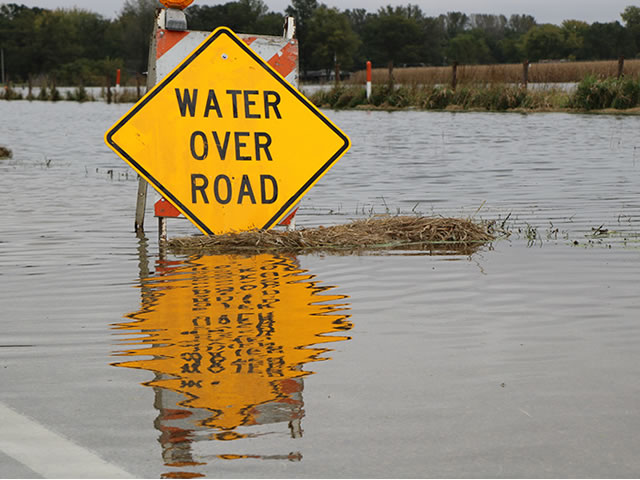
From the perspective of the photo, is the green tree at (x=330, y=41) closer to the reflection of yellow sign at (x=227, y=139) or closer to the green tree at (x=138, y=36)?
the green tree at (x=138, y=36)

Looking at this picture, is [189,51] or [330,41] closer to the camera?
[189,51]

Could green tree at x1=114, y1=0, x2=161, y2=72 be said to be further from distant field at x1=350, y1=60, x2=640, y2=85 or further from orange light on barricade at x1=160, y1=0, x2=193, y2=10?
orange light on barricade at x1=160, y1=0, x2=193, y2=10

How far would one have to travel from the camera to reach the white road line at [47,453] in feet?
9.91

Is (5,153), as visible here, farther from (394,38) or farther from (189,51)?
(394,38)

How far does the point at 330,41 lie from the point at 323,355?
6285 inches

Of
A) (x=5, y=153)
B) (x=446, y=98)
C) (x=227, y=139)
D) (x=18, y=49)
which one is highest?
(x=18, y=49)

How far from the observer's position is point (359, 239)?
799 cm

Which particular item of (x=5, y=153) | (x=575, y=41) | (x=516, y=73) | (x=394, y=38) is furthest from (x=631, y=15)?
(x=5, y=153)

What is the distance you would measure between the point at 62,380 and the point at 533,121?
78.4ft

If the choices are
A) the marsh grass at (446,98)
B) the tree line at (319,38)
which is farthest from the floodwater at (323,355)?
the tree line at (319,38)

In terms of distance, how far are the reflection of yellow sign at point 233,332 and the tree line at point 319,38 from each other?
137 m

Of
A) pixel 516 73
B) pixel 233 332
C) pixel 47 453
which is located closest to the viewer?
pixel 47 453

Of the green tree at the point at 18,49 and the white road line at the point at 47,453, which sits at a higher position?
the green tree at the point at 18,49

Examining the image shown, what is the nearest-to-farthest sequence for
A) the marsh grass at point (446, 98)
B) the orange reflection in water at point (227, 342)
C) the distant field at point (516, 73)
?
1. the orange reflection in water at point (227, 342)
2. the marsh grass at point (446, 98)
3. the distant field at point (516, 73)
